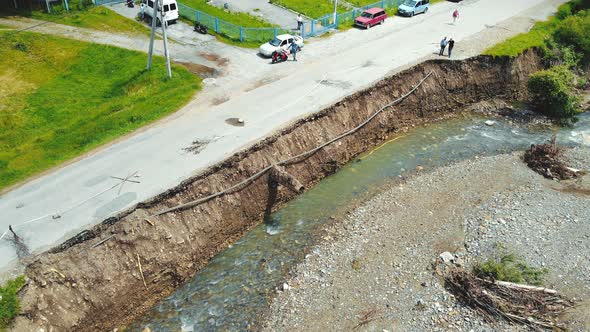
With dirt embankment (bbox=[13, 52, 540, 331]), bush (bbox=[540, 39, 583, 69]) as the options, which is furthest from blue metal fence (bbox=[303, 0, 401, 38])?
bush (bbox=[540, 39, 583, 69])

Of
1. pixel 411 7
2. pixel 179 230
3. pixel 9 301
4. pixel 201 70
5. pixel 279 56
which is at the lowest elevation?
pixel 179 230

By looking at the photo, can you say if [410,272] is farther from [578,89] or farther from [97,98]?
[578,89]

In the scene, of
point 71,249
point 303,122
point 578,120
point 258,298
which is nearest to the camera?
point 71,249

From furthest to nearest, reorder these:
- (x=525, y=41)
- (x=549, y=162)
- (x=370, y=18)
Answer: (x=370, y=18)
(x=525, y=41)
(x=549, y=162)

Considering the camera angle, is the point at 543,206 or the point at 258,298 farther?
the point at 543,206

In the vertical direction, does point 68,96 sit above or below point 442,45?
below

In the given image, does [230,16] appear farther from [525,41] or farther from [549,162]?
[549,162]

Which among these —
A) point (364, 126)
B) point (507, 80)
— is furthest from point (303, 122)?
point (507, 80)

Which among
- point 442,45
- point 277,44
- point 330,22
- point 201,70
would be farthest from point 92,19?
point 442,45

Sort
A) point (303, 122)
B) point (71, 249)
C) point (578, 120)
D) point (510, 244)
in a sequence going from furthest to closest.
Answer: point (578, 120) < point (303, 122) < point (510, 244) < point (71, 249)
